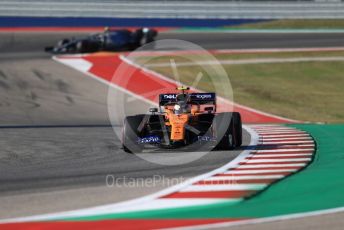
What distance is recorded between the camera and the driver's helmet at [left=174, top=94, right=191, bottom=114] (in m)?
12.4

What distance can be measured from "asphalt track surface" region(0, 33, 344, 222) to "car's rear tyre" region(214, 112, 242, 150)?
489 mm

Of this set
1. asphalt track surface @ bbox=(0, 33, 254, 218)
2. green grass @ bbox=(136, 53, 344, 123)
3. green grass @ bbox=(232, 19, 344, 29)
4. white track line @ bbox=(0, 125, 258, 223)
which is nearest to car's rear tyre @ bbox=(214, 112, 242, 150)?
asphalt track surface @ bbox=(0, 33, 254, 218)

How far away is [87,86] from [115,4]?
13.2 m

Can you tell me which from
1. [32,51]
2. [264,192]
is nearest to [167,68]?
[32,51]

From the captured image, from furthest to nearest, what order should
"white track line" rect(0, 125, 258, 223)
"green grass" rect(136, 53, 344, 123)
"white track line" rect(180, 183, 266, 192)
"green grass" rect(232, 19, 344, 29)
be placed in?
1. "green grass" rect(232, 19, 344, 29)
2. "green grass" rect(136, 53, 344, 123)
3. "white track line" rect(180, 183, 266, 192)
4. "white track line" rect(0, 125, 258, 223)

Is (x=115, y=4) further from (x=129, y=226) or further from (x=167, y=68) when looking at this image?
(x=129, y=226)

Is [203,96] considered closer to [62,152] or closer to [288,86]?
[62,152]

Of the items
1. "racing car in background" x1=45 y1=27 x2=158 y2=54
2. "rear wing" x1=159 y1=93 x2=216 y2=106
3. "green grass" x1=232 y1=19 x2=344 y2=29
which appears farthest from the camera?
"green grass" x1=232 y1=19 x2=344 y2=29

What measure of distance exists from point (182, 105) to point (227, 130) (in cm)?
83

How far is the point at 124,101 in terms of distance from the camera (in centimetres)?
2342

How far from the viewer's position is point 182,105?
12516 mm

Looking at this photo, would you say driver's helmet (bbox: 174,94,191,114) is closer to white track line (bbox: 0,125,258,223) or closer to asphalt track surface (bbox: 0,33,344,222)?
asphalt track surface (bbox: 0,33,344,222)

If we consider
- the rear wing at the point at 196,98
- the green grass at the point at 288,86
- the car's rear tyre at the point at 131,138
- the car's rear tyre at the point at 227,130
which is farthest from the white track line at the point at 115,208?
the green grass at the point at 288,86

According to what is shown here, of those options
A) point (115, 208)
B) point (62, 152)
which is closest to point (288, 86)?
point (62, 152)
